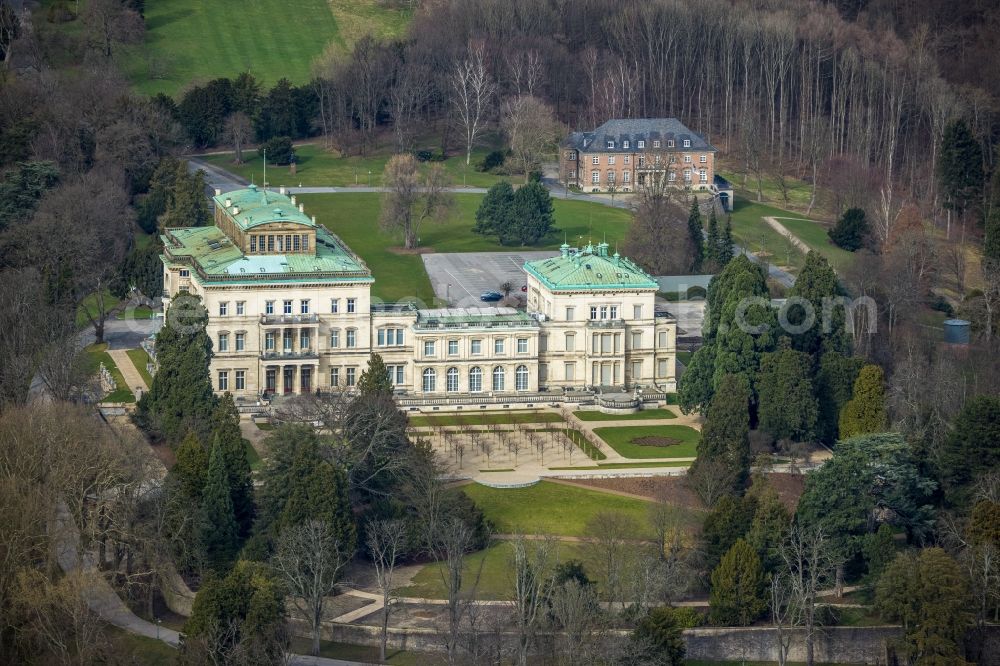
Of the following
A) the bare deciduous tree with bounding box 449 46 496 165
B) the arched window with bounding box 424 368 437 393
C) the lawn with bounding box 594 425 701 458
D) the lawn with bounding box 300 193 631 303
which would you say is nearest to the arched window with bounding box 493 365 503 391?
the arched window with bounding box 424 368 437 393

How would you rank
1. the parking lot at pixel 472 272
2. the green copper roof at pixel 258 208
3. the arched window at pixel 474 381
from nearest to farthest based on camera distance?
the arched window at pixel 474 381
the green copper roof at pixel 258 208
the parking lot at pixel 472 272

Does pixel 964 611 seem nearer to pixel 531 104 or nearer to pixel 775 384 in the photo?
pixel 775 384

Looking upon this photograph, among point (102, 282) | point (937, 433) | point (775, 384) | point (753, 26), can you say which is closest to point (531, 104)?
point (753, 26)

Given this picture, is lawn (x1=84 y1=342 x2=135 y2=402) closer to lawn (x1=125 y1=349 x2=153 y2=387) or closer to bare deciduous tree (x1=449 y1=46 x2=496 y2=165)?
lawn (x1=125 y1=349 x2=153 y2=387)

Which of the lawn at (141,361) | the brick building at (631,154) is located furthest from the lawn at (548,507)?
the brick building at (631,154)

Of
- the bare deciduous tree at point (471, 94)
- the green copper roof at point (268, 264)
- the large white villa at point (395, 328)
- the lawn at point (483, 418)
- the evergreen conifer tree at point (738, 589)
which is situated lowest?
the evergreen conifer tree at point (738, 589)

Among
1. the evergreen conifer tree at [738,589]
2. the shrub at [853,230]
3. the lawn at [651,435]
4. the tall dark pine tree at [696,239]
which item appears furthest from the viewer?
the shrub at [853,230]

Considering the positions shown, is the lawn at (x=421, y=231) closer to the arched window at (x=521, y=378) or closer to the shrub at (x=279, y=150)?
the shrub at (x=279, y=150)
